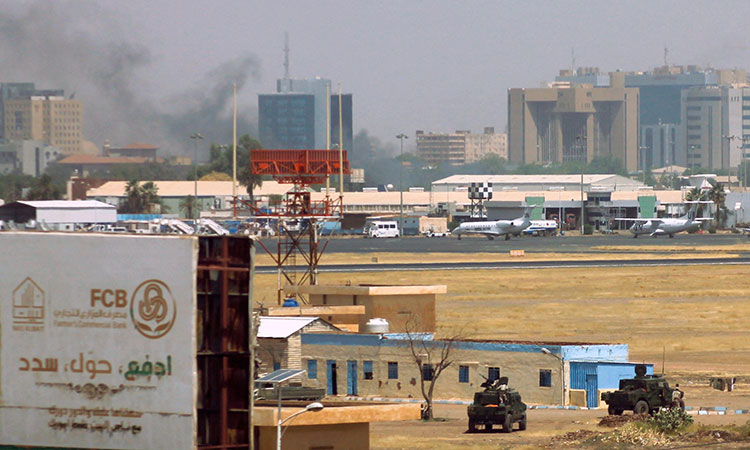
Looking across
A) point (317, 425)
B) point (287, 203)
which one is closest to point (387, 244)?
point (287, 203)

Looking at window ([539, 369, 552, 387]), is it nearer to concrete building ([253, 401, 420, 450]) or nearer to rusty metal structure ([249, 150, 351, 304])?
rusty metal structure ([249, 150, 351, 304])

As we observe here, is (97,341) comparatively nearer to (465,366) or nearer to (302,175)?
(465,366)

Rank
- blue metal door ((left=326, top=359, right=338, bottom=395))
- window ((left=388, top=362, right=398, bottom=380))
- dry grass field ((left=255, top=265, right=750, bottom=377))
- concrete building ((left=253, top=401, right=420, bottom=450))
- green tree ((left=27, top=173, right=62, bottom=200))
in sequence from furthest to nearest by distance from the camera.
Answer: green tree ((left=27, top=173, right=62, bottom=200)), dry grass field ((left=255, top=265, right=750, bottom=377)), blue metal door ((left=326, top=359, right=338, bottom=395)), window ((left=388, top=362, right=398, bottom=380)), concrete building ((left=253, top=401, right=420, bottom=450))

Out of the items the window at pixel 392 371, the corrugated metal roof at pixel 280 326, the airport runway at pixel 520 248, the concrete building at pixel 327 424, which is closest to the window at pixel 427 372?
the window at pixel 392 371

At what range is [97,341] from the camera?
88.7ft

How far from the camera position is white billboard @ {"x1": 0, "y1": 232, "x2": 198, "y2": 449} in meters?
26.5

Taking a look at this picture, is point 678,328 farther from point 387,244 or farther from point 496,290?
point 387,244

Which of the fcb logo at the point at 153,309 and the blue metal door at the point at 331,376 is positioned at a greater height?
the fcb logo at the point at 153,309

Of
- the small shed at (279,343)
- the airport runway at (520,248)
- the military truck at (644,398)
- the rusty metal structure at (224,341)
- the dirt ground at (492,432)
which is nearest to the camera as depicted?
the rusty metal structure at (224,341)

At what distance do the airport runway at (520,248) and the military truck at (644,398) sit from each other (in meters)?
68.5

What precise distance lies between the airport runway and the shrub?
72.1 metres

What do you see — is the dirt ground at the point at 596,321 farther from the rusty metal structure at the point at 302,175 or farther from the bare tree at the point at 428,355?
the rusty metal structure at the point at 302,175

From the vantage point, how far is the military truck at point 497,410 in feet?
159

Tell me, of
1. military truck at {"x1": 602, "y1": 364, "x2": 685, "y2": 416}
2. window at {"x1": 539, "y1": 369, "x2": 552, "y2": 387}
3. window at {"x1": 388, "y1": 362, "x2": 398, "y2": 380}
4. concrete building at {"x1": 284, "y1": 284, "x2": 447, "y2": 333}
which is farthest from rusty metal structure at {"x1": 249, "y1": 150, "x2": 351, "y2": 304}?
military truck at {"x1": 602, "y1": 364, "x2": 685, "y2": 416}
